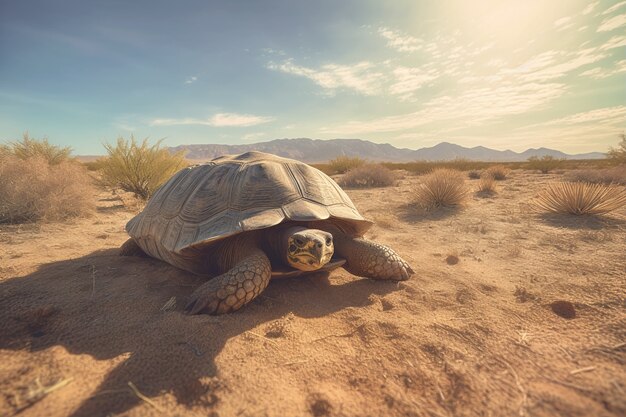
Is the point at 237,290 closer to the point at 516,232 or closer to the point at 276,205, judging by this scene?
the point at 276,205

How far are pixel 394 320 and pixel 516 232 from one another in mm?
4274

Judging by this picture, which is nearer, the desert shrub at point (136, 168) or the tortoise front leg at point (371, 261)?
the tortoise front leg at point (371, 261)

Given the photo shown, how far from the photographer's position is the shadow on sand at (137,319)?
1622 mm

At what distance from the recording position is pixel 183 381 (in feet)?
5.33

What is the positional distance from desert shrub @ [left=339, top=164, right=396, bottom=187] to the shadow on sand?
421 inches

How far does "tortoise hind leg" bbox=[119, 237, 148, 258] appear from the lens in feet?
13.4

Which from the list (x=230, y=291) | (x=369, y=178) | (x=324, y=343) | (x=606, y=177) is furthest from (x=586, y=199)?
(x=369, y=178)

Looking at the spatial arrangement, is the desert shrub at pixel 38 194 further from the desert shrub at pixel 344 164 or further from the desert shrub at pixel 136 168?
the desert shrub at pixel 344 164

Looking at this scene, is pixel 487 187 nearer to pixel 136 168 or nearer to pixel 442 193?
pixel 442 193

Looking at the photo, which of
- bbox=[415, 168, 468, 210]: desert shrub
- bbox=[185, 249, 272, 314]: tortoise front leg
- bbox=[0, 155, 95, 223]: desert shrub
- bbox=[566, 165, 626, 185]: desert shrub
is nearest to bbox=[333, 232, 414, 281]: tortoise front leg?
bbox=[185, 249, 272, 314]: tortoise front leg

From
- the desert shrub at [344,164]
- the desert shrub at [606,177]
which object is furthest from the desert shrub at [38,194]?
the desert shrub at [606,177]

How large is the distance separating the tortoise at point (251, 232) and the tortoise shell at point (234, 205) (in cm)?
1

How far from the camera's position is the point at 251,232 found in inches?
123

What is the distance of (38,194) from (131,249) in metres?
4.22
